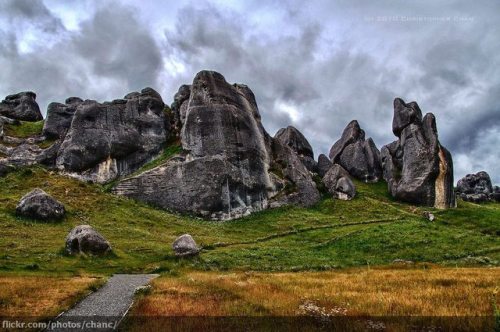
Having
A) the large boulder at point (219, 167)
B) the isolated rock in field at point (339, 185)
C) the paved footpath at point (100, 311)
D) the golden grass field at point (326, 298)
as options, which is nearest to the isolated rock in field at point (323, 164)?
the isolated rock in field at point (339, 185)

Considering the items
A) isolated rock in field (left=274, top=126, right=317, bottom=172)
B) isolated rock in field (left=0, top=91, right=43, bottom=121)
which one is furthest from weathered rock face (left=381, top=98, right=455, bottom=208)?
isolated rock in field (left=0, top=91, right=43, bottom=121)

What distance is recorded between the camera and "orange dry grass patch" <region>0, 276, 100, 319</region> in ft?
55.9

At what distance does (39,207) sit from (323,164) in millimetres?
68255

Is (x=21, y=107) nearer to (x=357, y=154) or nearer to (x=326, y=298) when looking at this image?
(x=357, y=154)

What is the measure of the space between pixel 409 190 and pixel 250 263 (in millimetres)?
50965

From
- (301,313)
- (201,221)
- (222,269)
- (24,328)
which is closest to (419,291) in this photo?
(301,313)

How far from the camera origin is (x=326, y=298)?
19.1 meters

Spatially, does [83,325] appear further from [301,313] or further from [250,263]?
[250,263]

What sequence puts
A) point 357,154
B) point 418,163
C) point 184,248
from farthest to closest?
1. point 357,154
2. point 418,163
3. point 184,248

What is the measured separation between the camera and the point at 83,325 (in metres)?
15.3

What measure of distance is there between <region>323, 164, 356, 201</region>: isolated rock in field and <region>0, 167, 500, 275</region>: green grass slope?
23.2 ft

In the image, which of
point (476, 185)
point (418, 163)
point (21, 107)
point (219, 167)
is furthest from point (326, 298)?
point (476, 185)

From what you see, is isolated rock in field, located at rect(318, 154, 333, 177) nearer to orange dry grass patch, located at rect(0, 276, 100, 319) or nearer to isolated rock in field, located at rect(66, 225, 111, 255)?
isolated rock in field, located at rect(66, 225, 111, 255)

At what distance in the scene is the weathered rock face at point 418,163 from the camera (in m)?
78.9
